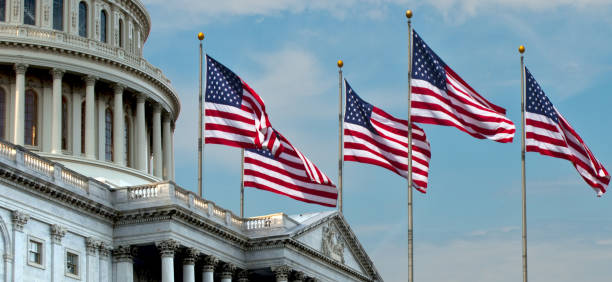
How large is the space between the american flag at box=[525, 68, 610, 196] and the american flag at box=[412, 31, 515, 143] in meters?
1.22

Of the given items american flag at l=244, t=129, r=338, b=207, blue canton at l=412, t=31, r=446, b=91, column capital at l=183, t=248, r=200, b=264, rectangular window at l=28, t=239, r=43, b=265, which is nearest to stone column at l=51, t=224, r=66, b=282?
rectangular window at l=28, t=239, r=43, b=265

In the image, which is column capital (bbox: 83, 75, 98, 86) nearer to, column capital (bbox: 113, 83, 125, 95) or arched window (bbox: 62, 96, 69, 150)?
arched window (bbox: 62, 96, 69, 150)

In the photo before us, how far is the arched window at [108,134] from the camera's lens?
234 feet

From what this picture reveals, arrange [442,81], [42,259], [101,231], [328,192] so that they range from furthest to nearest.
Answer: [328,192]
[101,231]
[42,259]
[442,81]

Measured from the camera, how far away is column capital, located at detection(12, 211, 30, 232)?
1892 inches

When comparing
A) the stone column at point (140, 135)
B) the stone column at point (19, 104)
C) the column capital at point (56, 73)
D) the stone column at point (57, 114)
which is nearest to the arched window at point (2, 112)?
the stone column at point (19, 104)

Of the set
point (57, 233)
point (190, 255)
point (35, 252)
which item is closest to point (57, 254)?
point (57, 233)

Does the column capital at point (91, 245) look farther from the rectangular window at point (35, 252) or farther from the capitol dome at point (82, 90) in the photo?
the capitol dome at point (82, 90)

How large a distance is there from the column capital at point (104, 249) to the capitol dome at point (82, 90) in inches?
508

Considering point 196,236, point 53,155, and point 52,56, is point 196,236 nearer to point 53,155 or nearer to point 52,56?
point 53,155

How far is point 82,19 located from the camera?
7369cm

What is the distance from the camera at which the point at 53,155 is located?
218ft

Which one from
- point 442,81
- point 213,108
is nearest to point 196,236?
point 213,108

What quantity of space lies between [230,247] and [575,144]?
66.6 feet
